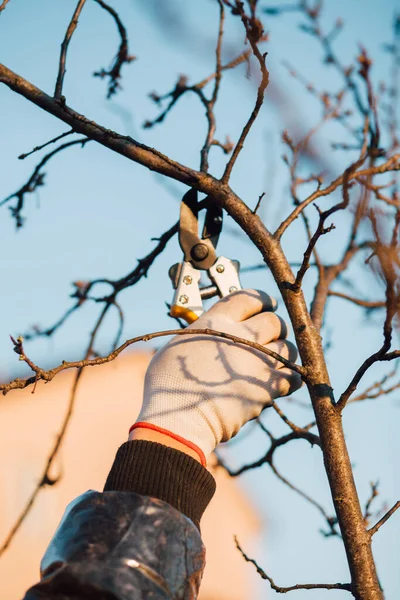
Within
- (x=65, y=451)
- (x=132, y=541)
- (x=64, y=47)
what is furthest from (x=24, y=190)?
(x=65, y=451)

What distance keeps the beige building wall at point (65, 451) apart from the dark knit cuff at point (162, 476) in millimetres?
6782

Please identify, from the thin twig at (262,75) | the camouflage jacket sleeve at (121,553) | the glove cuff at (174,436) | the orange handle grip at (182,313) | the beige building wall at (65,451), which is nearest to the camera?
the camouflage jacket sleeve at (121,553)

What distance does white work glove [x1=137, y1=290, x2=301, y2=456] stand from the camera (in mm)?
2000

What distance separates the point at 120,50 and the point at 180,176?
123 cm

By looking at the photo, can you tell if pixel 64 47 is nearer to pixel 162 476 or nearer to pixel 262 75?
pixel 262 75

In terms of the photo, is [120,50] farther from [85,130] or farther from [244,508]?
[244,508]

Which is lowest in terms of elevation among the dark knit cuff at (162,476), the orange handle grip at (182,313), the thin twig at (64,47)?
the dark knit cuff at (162,476)

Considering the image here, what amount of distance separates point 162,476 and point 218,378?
38 centimetres

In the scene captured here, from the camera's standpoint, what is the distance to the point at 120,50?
10.3ft

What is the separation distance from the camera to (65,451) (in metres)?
9.53

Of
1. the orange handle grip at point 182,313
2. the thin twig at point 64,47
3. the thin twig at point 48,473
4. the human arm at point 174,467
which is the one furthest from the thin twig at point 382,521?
the thin twig at point 64,47

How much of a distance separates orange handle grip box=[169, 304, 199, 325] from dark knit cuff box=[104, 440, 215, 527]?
1.72ft

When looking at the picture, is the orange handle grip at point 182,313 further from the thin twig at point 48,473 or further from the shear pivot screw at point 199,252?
the thin twig at point 48,473

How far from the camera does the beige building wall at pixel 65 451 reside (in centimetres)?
898
